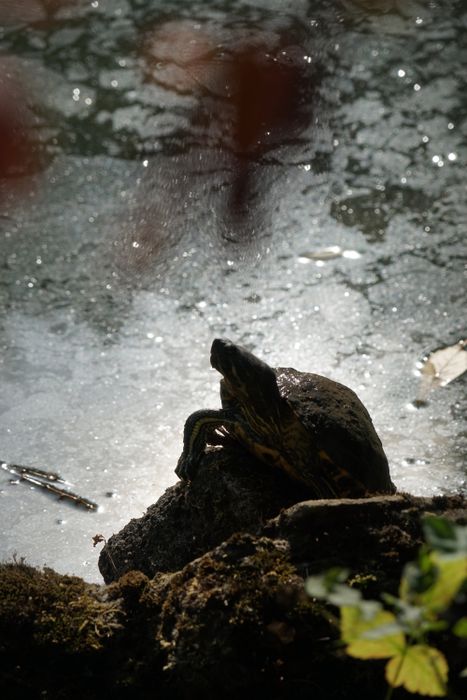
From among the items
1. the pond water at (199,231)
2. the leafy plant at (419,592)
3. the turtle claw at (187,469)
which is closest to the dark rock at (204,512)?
the turtle claw at (187,469)

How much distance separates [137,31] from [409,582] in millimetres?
5271

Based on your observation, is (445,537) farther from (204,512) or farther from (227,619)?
(204,512)

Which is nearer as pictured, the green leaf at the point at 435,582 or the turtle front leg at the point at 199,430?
the green leaf at the point at 435,582

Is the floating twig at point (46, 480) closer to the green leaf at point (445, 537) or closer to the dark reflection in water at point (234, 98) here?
the dark reflection in water at point (234, 98)

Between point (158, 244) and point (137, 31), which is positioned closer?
point (158, 244)

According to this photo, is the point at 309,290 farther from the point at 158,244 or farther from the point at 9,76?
the point at 9,76

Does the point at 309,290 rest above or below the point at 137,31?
below

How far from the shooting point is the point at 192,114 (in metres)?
4.84

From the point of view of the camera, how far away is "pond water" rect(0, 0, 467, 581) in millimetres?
3000

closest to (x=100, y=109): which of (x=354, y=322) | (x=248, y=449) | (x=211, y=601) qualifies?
(x=354, y=322)

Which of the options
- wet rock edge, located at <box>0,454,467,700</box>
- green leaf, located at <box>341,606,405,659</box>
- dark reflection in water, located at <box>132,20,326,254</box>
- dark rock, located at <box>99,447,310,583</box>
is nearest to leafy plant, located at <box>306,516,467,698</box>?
green leaf, located at <box>341,606,405,659</box>

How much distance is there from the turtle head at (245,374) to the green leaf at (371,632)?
3.97ft

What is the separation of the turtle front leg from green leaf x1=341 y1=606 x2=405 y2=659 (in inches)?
45.1

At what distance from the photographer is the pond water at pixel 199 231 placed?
3.00m
